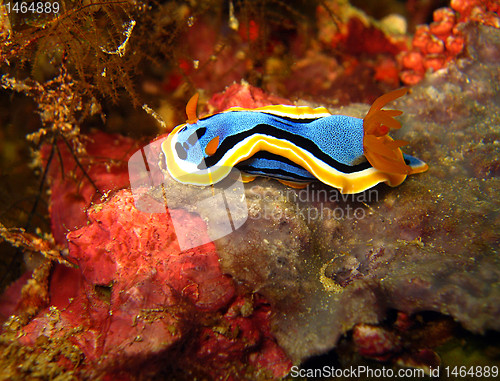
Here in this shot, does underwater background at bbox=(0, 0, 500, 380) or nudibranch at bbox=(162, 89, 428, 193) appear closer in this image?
underwater background at bbox=(0, 0, 500, 380)

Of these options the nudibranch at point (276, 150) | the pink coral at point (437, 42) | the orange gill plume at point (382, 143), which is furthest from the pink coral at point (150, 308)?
the pink coral at point (437, 42)

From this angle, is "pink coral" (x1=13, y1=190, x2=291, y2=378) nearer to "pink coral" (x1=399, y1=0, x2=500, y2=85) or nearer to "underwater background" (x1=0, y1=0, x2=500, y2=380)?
"underwater background" (x1=0, y1=0, x2=500, y2=380)

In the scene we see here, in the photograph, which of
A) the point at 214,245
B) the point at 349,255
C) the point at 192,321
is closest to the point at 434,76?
the point at 349,255

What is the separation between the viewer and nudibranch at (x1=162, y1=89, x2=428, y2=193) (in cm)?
267

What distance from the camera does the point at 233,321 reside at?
2436mm

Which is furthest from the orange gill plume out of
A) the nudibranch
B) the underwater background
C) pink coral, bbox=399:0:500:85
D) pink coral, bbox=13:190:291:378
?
pink coral, bbox=399:0:500:85

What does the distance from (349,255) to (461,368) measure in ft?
4.20

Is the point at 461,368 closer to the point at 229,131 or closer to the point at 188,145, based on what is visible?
the point at 229,131

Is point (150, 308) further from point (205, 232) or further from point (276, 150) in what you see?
point (276, 150)

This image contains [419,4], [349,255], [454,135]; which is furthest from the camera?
[419,4]

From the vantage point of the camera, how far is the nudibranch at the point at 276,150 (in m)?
2.67

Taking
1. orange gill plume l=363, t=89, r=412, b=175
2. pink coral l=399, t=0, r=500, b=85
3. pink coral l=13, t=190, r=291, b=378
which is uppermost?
pink coral l=399, t=0, r=500, b=85

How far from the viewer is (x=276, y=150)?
269 centimetres

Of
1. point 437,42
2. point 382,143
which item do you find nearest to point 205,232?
point 382,143
